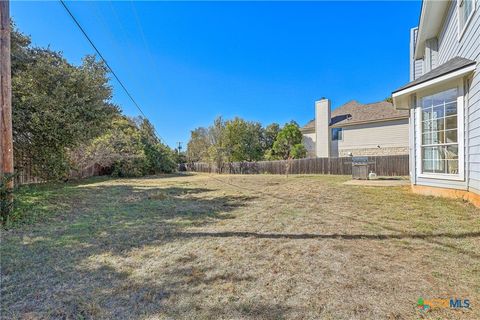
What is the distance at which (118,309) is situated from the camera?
183cm

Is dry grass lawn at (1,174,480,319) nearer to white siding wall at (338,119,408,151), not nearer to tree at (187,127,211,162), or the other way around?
white siding wall at (338,119,408,151)

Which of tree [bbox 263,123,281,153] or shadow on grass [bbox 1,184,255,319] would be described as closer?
shadow on grass [bbox 1,184,255,319]

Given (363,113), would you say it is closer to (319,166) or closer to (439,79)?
(319,166)

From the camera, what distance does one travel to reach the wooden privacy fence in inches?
550

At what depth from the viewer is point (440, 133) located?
18.9 ft

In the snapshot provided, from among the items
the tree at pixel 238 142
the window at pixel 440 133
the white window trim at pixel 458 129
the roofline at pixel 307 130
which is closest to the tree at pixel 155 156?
the tree at pixel 238 142

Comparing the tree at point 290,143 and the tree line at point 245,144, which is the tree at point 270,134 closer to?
the tree line at point 245,144

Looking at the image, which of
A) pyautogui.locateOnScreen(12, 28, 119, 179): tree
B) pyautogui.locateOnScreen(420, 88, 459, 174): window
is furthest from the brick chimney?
pyautogui.locateOnScreen(12, 28, 119, 179): tree

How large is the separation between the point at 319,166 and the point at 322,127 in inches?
194

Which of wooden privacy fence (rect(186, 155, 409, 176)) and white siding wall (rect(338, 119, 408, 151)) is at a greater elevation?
white siding wall (rect(338, 119, 408, 151))

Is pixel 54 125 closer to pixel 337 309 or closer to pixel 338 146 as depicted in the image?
pixel 337 309

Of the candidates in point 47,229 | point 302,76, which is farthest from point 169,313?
point 302,76

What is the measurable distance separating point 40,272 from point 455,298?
3.84m

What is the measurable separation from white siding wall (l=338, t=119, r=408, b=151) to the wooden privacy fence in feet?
12.6
